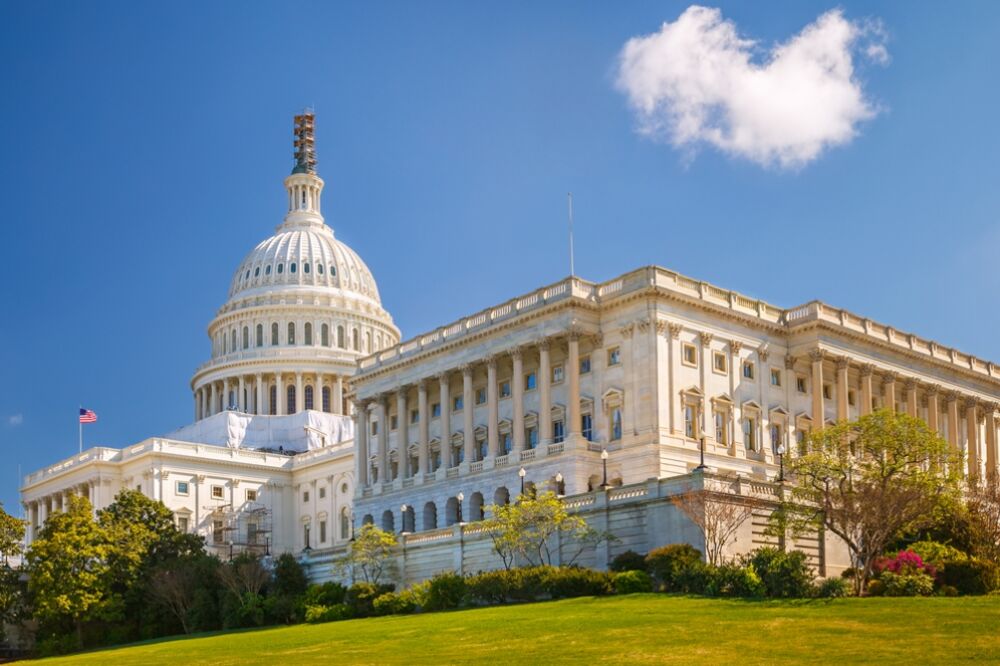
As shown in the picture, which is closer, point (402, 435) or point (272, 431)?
point (402, 435)

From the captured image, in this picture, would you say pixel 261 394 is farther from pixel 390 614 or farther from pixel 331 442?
pixel 390 614

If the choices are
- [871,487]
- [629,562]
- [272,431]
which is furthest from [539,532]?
[272,431]

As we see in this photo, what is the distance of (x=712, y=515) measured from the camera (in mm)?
60688

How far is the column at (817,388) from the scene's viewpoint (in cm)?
9394

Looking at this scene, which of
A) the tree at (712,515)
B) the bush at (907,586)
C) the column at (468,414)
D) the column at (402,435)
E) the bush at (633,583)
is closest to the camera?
the bush at (907,586)

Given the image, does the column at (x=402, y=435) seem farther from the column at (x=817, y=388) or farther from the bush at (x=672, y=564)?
the bush at (x=672, y=564)

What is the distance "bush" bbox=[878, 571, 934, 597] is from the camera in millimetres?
53844

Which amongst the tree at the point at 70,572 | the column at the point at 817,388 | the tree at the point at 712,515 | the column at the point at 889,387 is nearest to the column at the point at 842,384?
the column at the point at 817,388

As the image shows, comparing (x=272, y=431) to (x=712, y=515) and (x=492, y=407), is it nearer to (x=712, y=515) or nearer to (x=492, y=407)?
(x=492, y=407)

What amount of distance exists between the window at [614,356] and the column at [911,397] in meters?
25.0

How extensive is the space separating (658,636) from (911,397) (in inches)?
2461

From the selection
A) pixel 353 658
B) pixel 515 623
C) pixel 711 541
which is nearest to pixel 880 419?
pixel 711 541

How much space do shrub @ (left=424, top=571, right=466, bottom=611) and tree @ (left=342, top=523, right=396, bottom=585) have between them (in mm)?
11737

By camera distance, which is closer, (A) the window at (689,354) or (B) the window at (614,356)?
(A) the window at (689,354)
